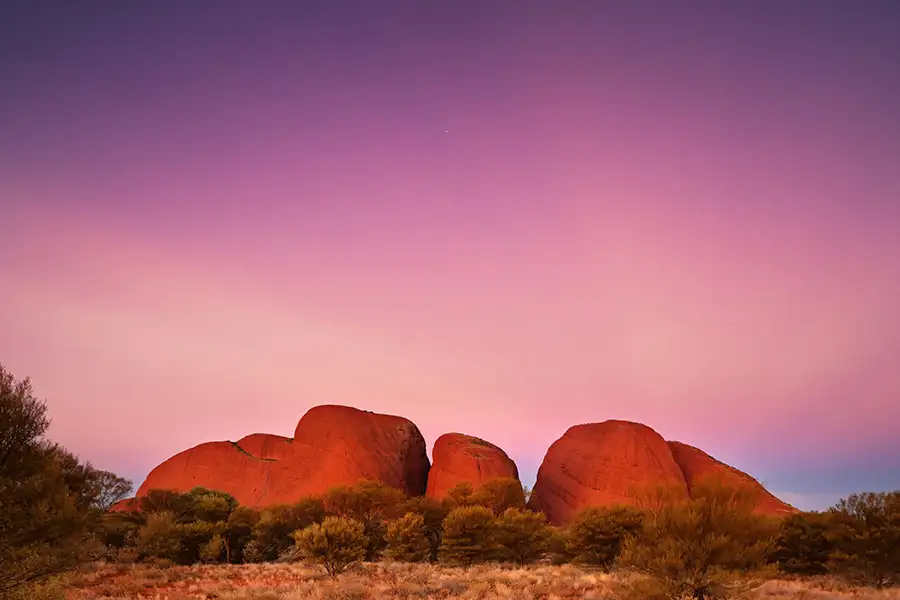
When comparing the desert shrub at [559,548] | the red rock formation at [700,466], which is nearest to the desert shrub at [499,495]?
the desert shrub at [559,548]

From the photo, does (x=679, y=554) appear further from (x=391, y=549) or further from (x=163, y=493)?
(x=163, y=493)

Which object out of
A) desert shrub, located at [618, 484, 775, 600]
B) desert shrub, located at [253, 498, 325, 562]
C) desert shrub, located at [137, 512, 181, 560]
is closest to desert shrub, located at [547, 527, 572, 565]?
desert shrub, located at [253, 498, 325, 562]

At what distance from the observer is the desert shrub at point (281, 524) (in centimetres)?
4334

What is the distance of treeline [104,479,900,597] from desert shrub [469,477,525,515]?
0.17m

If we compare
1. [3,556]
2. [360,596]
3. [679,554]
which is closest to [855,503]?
[679,554]

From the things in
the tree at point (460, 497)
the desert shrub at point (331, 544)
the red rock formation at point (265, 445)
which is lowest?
the desert shrub at point (331, 544)

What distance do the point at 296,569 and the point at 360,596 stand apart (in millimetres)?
15020

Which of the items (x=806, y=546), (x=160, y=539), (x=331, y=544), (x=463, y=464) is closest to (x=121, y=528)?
(x=160, y=539)

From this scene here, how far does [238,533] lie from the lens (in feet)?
145

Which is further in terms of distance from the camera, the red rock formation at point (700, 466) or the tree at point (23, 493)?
the red rock formation at point (700, 466)

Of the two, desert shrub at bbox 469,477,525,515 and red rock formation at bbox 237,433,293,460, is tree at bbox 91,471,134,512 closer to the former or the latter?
red rock formation at bbox 237,433,293,460

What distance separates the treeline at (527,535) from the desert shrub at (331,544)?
6 centimetres

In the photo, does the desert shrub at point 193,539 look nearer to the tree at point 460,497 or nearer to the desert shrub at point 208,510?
the desert shrub at point 208,510

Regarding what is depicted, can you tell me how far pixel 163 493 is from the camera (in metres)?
48.6
